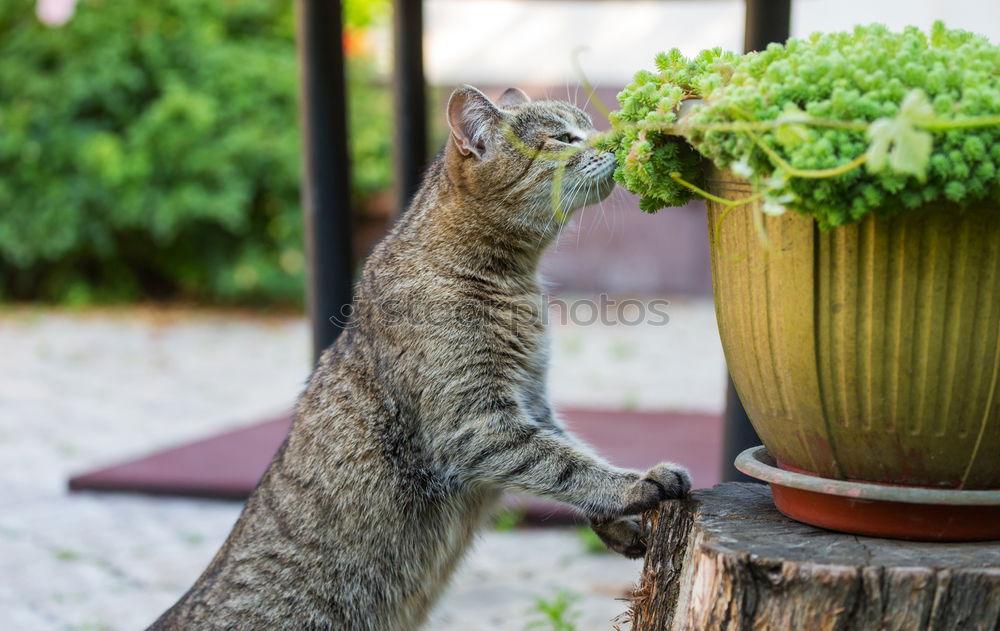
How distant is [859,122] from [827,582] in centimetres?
72

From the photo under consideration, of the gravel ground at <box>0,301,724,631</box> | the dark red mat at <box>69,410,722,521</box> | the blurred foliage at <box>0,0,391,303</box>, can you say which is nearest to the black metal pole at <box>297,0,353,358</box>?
the dark red mat at <box>69,410,722,521</box>

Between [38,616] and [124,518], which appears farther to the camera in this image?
[124,518]

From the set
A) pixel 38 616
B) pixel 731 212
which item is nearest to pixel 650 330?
pixel 38 616

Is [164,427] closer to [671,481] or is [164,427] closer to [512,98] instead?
[512,98]

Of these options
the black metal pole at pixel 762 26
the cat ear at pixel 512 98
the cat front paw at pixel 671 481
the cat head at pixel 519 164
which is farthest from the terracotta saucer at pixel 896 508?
the cat ear at pixel 512 98

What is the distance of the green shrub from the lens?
1.39 meters

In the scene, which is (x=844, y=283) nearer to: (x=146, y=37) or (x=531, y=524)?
(x=531, y=524)

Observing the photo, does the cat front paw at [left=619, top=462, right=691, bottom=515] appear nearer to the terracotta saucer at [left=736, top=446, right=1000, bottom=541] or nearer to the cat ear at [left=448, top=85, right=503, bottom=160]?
the terracotta saucer at [left=736, top=446, right=1000, bottom=541]

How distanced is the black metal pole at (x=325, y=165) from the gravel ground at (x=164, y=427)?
43.8 inches

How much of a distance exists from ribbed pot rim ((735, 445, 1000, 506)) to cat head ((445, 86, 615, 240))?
0.94 m

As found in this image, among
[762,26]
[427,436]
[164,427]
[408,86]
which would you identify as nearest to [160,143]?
[164,427]

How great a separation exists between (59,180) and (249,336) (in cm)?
246

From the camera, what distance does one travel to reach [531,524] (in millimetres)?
4191

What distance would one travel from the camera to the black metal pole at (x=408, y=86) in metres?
4.86
